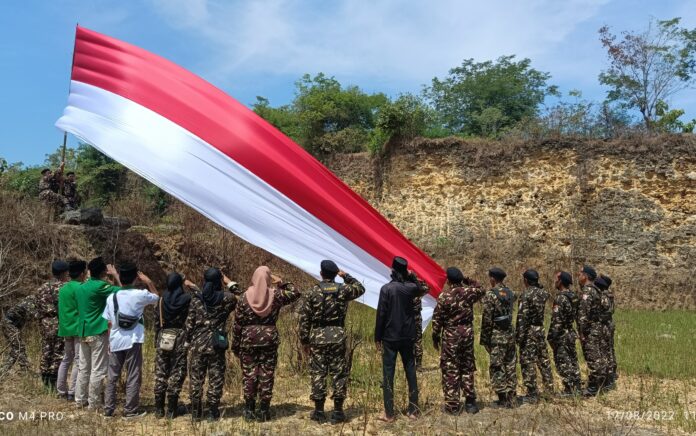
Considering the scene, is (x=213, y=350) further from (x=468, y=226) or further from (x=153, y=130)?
(x=468, y=226)

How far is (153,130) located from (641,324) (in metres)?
9.93

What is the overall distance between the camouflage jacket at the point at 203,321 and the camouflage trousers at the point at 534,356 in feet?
11.0

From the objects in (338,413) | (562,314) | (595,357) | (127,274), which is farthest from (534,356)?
(127,274)

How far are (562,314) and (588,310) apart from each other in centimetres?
38

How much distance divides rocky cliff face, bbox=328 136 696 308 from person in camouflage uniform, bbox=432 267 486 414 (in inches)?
354

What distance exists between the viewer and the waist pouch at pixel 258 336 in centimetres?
496

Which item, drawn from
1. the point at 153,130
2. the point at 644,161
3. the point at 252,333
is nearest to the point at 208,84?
the point at 153,130

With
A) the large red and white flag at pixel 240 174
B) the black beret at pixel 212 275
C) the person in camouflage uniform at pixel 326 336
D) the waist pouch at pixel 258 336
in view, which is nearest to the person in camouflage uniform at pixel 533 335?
the large red and white flag at pixel 240 174

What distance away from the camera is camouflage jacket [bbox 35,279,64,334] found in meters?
5.87

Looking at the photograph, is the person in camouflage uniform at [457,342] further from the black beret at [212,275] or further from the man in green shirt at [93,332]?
the man in green shirt at [93,332]

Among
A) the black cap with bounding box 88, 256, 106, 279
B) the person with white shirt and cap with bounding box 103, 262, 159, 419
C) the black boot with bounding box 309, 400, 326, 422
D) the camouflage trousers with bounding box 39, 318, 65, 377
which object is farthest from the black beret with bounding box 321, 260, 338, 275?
the camouflage trousers with bounding box 39, 318, 65, 377

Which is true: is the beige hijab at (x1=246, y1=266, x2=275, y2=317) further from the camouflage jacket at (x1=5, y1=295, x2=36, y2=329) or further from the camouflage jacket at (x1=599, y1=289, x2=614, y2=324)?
the camouflage jacket at (x1=599, y1=289, x2=614, y2=324)

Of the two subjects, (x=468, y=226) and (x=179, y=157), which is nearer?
(x=179, y=157)

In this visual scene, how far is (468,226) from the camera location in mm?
15148
